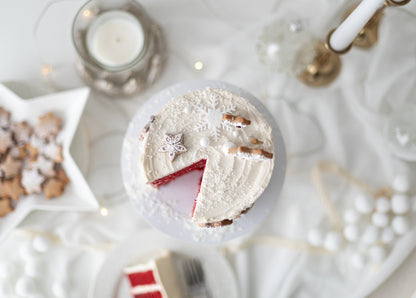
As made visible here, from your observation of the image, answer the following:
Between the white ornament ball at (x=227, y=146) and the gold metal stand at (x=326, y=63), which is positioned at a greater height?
the gold metal stand at (x=326, y=63)

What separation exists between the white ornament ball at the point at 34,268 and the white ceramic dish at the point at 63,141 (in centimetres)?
20

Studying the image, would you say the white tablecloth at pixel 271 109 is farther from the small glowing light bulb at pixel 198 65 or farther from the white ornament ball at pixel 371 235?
the white ornament ball at pixel 371 235

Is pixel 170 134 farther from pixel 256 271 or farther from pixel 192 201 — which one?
pixel 256 271

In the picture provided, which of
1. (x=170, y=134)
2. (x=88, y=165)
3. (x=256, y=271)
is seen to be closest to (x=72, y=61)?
(x=88, y=165)

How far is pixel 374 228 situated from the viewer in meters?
1.76

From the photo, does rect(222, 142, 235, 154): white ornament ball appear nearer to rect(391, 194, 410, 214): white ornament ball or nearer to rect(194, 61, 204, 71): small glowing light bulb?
rect(194, 61, 204, 71): small glowing light bulb

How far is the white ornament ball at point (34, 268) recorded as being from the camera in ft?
5.76

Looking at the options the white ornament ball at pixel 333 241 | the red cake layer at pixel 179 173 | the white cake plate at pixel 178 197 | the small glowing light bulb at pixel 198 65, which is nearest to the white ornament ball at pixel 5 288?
the white cake plate at pixel 178 197

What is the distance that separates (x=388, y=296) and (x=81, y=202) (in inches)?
61.8

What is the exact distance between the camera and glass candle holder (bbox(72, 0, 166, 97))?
1686 millimetres

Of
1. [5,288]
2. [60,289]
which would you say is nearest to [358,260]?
[60,289]

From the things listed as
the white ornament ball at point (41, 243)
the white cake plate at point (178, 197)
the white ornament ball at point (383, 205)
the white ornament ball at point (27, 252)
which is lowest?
the white ornament ball at point (27, 252)

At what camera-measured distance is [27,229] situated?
1.79m

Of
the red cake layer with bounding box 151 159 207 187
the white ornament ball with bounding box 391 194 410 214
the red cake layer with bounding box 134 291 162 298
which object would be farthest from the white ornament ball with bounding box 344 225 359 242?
the red cake layer with bounding box 134 291 162 298
